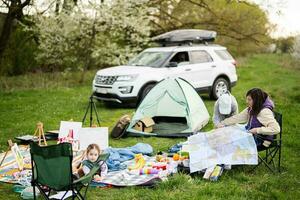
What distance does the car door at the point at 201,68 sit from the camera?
506 inches

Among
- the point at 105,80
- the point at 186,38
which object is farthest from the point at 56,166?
the point at 186,38

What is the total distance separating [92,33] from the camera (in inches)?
700

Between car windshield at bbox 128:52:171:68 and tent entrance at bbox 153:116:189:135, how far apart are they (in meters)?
2.61

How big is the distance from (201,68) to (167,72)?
4.42 ft

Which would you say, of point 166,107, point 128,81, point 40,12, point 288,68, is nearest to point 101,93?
point 128,81

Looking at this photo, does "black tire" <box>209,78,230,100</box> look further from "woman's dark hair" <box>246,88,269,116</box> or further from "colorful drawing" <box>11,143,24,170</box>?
"colorful drawing" <box>11,143,24,170</box>

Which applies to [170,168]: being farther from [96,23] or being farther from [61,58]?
[61,58]

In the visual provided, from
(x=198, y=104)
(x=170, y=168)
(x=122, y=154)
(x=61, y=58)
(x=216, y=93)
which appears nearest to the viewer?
(x=170, y=168)

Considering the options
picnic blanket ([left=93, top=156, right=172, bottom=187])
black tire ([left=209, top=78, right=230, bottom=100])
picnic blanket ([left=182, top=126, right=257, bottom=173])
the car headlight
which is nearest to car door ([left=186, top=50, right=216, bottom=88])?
black tire ([left=209, top=78, right=230, bottom=100])

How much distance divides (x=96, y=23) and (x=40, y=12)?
99.7 inches

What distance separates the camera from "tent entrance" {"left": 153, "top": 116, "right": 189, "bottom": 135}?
9.31m

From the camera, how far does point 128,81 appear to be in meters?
11.7

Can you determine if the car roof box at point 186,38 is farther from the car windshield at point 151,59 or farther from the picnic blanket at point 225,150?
the picnic blanket at point 225,150

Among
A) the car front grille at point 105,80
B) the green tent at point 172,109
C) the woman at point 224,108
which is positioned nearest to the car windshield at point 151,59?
the car front grille at point 105,80
